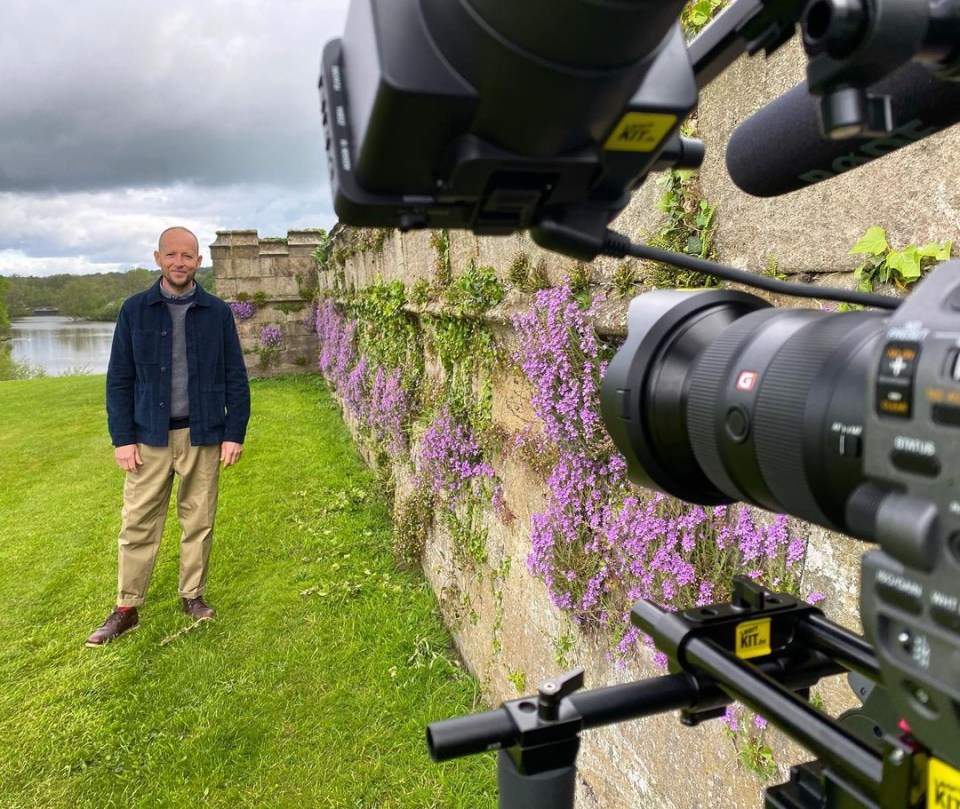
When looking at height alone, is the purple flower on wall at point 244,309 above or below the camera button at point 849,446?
above

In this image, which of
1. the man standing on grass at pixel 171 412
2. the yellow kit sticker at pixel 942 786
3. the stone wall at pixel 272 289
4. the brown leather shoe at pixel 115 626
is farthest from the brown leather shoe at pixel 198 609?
the stone wall at pixel 272 289

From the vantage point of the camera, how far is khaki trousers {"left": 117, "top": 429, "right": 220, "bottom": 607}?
161 inches

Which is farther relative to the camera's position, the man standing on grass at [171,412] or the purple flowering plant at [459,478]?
the man standing on grass at [171,412]

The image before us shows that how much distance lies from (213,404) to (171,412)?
9.2 inches

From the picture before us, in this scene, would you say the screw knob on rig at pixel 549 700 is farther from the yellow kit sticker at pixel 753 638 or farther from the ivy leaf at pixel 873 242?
the ivy leaf at pixel 873 242

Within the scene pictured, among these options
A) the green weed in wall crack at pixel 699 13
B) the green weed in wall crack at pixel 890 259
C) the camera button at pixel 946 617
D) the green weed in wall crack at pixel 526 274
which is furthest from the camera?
the green weed in wall crack at pixel 526 274

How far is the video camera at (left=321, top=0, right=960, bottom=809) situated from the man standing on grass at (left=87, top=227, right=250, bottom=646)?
3560 mm

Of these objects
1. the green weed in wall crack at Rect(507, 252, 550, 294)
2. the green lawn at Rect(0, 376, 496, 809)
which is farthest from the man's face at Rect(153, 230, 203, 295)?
the green weed in wall crack at Rect(507, 252, 550, 294)

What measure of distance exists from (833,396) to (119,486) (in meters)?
7.87

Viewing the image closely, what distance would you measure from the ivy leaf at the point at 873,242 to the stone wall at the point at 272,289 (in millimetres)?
13592

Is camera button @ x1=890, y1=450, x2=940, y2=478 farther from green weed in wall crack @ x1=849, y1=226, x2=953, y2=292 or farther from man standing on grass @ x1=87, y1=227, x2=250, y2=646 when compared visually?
man standing on grass @ x1=87, y1=227, x2=250, y2=646

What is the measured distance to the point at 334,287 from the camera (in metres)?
10.9

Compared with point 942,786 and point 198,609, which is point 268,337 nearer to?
point 198,609

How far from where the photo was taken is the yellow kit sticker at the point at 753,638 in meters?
0.90
